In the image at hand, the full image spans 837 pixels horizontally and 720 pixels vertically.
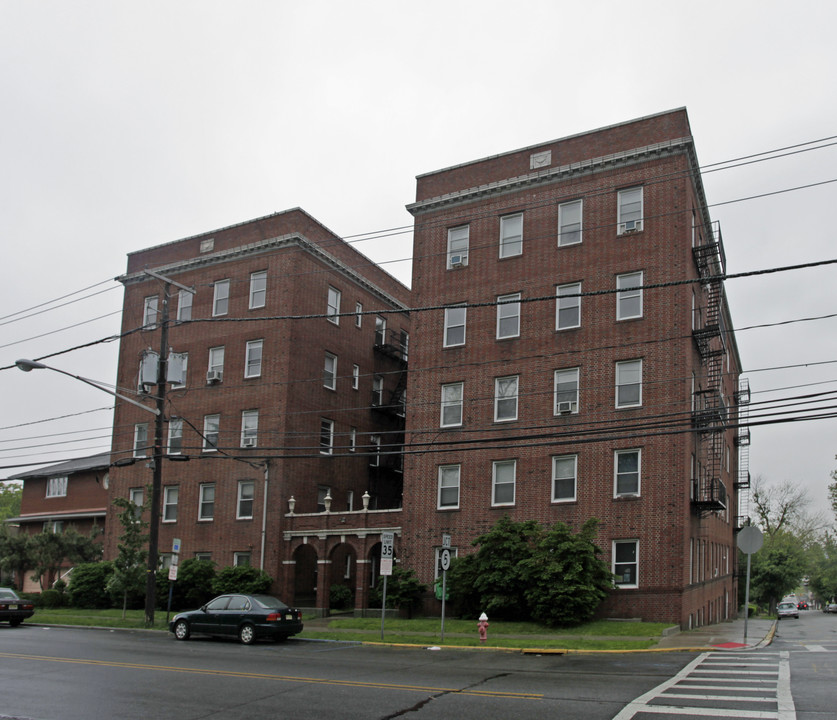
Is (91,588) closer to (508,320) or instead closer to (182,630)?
(182,630)

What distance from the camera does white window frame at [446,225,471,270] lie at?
114 ft

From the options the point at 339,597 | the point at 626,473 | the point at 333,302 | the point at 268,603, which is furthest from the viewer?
the point at 333,302

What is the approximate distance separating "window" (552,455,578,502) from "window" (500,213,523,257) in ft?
27.5

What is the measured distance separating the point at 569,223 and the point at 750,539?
14270mm

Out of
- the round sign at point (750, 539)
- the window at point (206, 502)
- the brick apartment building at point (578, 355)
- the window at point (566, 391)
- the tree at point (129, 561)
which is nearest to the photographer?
the round sign at point (750, 539)

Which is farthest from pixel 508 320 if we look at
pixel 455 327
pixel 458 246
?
pixel 458 246

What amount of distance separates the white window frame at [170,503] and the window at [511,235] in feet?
64.5

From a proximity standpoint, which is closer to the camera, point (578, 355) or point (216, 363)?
point (578, 355)

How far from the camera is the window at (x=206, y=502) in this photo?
39.9 metres

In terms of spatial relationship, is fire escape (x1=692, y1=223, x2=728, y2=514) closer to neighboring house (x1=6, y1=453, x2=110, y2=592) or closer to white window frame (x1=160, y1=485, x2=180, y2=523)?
white window frame (x1=160, y1=485, x2=180, y2=523)

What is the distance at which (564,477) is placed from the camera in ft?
101

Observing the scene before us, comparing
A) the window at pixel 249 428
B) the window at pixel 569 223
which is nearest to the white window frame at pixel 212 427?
the window at pixel 249 428

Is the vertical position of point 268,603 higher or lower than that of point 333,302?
lower

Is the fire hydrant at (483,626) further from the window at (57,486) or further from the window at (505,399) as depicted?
the window at (57,486)
